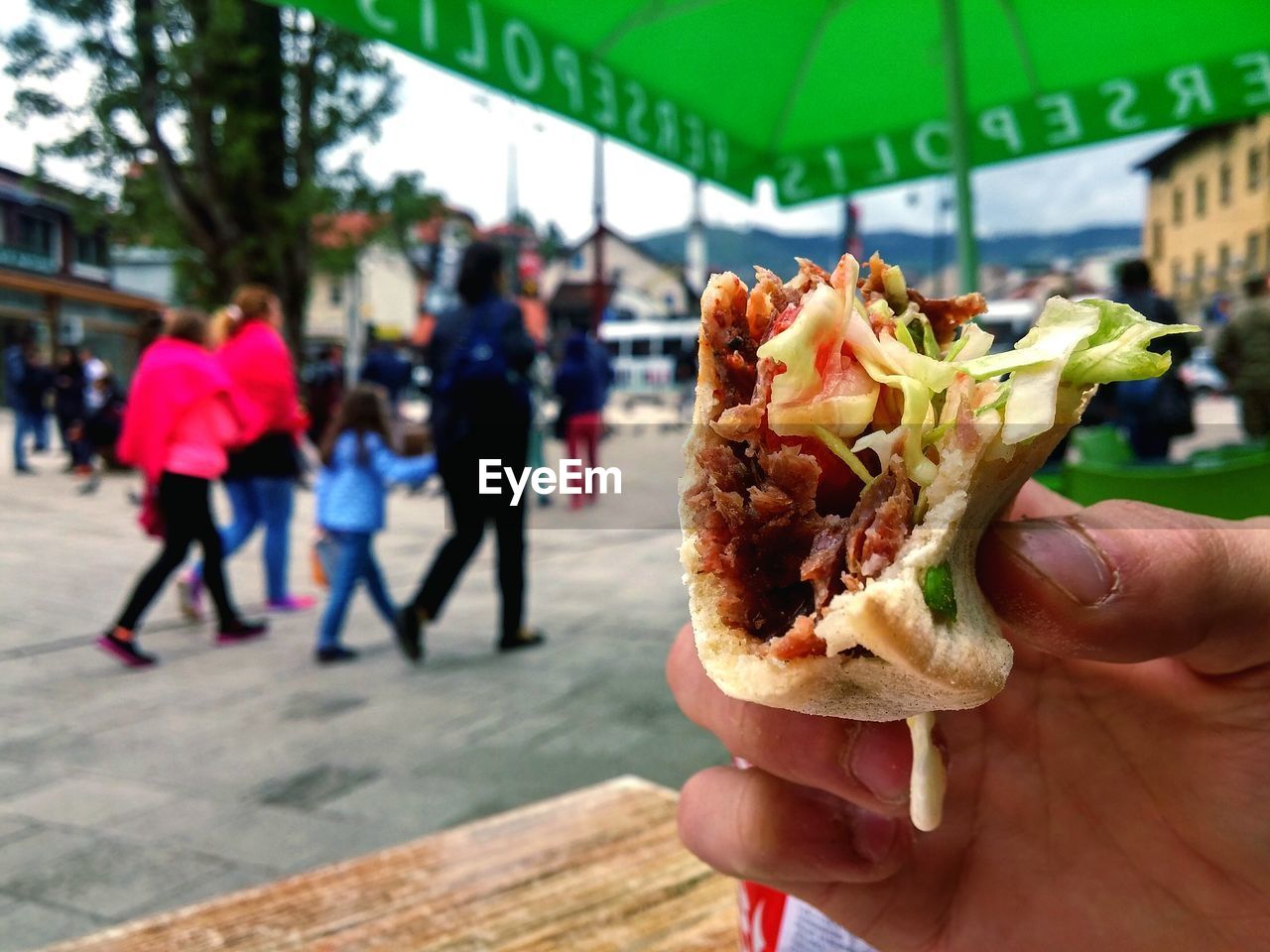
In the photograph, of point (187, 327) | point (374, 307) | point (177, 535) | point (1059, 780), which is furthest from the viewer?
point (374, 307)

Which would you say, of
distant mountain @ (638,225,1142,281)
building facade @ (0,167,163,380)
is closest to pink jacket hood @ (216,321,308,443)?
distant mountain @ (638,225,1142,281)

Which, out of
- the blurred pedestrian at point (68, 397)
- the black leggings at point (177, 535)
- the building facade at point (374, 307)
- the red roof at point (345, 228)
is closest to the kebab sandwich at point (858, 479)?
the black leggings at point (177, 535)

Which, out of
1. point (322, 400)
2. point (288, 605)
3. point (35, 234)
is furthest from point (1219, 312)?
point (35, 234)

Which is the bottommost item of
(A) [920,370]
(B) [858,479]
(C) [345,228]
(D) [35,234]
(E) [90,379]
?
(B) [858,479]

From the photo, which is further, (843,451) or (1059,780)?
(1059,780)

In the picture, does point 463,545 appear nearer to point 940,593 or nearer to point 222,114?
point 940,593

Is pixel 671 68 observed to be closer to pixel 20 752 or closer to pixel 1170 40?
pixel 1170 40

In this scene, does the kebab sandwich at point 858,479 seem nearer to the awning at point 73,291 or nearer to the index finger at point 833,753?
the index finger at point 833,753
